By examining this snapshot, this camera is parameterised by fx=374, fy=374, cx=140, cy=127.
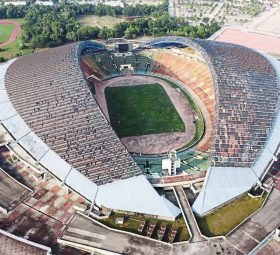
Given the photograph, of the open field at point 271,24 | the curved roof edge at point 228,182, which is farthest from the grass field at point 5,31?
the curved roof edge at point 228,182

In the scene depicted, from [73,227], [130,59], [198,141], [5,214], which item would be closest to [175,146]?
[198,141]

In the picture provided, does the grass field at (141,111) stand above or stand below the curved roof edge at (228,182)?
below

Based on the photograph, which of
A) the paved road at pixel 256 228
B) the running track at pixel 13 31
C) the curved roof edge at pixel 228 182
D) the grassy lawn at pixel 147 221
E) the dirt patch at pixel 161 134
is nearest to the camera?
the paved road at pixel 256 228

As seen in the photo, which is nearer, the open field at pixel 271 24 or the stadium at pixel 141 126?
the stadium at pixel 141 126

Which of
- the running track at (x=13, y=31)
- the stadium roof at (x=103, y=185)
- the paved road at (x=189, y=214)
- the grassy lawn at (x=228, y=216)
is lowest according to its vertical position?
the running track at (x=13, y=31)

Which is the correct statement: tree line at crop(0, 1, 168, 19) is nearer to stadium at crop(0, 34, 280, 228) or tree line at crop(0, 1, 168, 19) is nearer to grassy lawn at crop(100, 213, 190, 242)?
stadium at crop(0, 34, 280, 228)

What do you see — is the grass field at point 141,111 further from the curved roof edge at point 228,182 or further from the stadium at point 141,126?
the curved roof edge at point 228,182

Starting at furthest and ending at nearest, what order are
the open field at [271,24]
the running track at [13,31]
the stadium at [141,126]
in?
the open field at [271,24], the running track at [13,31], the stadium at [141,126]

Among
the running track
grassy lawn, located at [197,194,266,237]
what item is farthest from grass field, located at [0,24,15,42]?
grassy lawn, located at [197,194,266,237]
